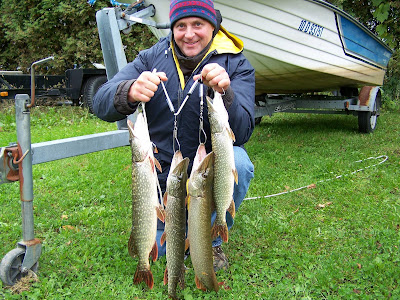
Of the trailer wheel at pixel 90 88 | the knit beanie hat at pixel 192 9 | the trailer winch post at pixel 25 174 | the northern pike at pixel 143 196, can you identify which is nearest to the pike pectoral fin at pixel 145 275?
the northern pike at pixel 143 196

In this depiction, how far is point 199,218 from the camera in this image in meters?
2.12

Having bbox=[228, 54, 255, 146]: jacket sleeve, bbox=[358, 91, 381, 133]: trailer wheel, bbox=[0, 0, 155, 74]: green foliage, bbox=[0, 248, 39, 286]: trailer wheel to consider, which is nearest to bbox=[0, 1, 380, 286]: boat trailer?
bbox=[0, 248, 39, 286]: trailer wheel

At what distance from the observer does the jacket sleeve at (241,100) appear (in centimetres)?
234

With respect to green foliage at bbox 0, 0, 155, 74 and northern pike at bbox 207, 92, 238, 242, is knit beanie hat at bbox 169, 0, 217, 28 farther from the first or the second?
green foliage at bbox 0, 0, 155, 74

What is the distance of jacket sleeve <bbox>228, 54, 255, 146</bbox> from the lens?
2336 millimetres

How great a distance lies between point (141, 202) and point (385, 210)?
2.64 metres

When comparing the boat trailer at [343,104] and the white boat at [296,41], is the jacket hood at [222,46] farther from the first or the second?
the boat trailer at [343,104]

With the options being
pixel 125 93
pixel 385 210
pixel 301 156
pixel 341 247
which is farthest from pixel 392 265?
pixel 301 156

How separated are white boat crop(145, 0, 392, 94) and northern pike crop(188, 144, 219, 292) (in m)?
3.71

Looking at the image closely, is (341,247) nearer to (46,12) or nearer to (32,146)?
(32,146)

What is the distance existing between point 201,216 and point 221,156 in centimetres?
36

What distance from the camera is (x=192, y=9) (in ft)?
7.83

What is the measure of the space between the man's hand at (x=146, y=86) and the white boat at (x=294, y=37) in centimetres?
336

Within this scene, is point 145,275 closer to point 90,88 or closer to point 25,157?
point 25,157
